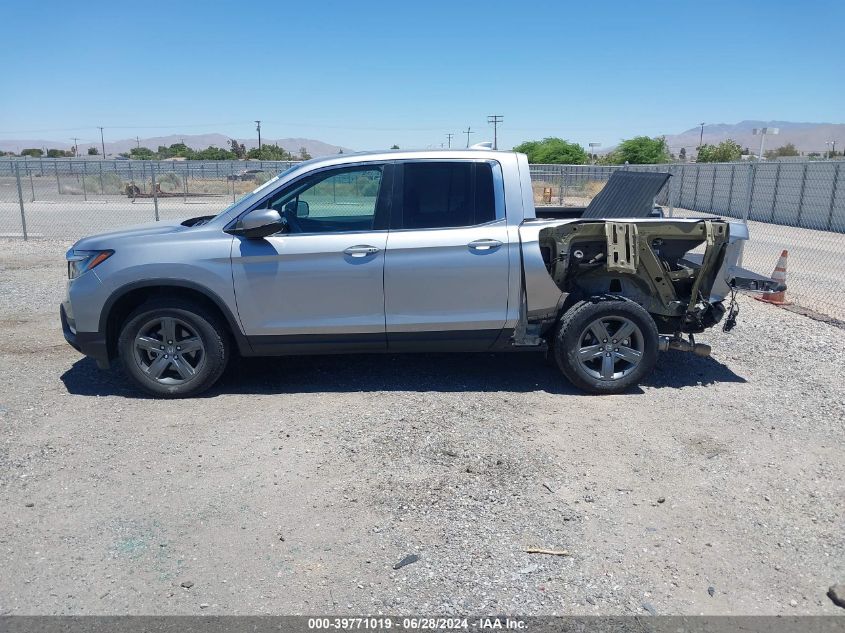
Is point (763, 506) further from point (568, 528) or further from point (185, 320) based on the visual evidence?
point (185, 320)

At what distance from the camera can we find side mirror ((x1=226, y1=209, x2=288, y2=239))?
18.4 feet

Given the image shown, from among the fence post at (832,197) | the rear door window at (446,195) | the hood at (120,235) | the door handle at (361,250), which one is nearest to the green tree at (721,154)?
the fence post at (832,197)

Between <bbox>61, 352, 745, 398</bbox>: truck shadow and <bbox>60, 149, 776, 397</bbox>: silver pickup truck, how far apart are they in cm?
36

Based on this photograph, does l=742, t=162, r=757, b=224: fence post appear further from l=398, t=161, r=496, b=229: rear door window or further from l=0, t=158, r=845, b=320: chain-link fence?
l=398, t=161, r=496, b=229: rear door window

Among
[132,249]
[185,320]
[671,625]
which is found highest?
[132,249]

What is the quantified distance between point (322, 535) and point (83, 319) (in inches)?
122

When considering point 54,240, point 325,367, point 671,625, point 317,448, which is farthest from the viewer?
point 54,240

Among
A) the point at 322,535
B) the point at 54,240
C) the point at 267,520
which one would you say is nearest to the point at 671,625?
the point at 322,535

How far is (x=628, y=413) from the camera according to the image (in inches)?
223

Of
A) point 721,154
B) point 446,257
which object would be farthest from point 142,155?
point 446,257

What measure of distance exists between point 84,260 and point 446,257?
9.51ft

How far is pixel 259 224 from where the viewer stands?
5613 millimetres

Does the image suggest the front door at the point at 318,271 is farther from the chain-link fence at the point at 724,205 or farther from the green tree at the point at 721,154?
the green tree at the point at 721,154

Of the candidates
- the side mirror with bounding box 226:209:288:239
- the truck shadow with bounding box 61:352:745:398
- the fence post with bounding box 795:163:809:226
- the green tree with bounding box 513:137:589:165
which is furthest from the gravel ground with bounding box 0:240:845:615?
the green tree with bounding box 513:137:589:165
